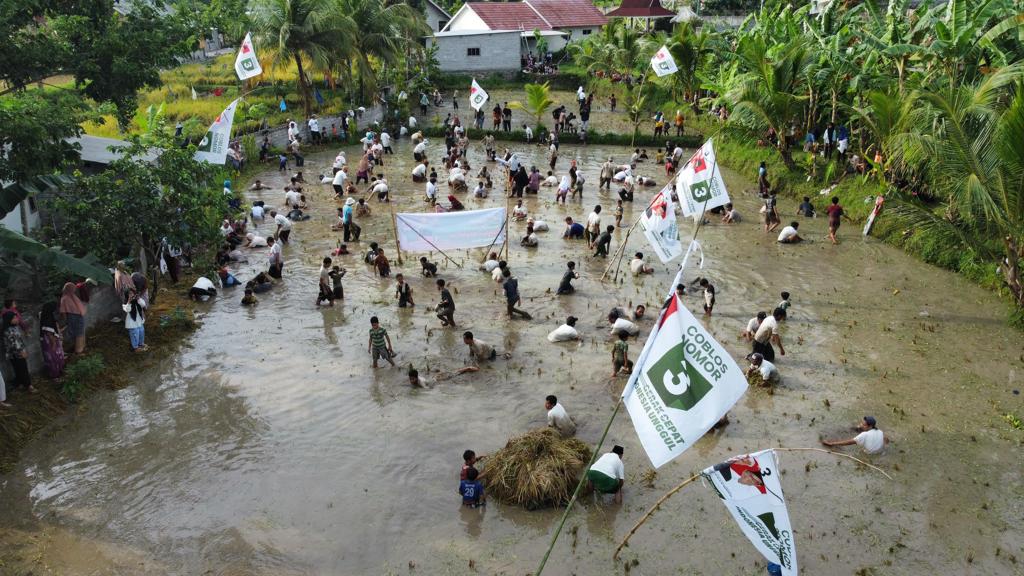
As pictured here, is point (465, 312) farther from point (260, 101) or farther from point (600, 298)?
point (260, 101)

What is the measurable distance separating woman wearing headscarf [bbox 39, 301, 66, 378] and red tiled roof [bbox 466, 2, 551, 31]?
1485 inches

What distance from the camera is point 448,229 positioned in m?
16.2

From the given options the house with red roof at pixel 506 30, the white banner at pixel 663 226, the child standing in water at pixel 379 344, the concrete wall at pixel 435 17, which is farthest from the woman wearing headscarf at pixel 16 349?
the concrete wall at pixel 435 17

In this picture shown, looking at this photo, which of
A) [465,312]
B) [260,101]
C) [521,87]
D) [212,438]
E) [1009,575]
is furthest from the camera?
[521,87]

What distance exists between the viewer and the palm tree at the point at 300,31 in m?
29.4

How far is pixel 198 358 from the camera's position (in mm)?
13484

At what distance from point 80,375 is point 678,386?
1001 centimetres

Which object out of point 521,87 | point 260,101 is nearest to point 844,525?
point 260,101

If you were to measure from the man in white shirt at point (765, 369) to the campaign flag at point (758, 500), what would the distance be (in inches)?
214

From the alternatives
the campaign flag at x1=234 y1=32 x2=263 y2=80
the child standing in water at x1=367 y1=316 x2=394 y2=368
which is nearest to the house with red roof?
the campaign flag at x1=234 y1=32 x2=263 y2=80

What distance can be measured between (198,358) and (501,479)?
6.84m

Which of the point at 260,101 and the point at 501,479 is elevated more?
Answer: the point at 260,101

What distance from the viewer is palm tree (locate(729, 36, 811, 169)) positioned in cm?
2214

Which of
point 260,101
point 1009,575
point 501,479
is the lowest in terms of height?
point 1009,575
